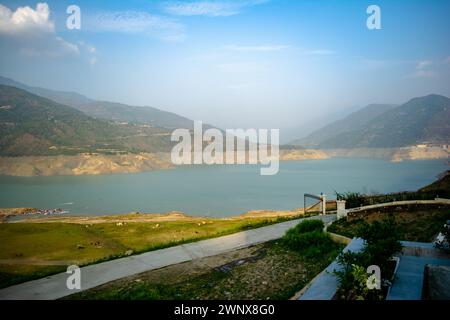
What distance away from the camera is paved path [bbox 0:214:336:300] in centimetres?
882

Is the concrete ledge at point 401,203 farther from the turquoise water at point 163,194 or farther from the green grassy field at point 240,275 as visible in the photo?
the turquoise water at point 163,194

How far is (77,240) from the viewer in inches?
844

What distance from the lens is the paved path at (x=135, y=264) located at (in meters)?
8.82

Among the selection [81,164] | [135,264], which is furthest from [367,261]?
[81,164]

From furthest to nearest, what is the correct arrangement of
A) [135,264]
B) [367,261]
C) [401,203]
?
[401,203] < [135,264] < [367,261]

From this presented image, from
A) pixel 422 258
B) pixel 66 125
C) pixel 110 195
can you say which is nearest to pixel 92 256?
pixel 422 258

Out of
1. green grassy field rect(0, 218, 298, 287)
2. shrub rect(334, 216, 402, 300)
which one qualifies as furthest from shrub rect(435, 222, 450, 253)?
green grassy field rect(0, 218, 298, 287)

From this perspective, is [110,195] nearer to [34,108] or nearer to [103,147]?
[103,147]

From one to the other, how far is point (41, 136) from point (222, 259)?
143247 mm

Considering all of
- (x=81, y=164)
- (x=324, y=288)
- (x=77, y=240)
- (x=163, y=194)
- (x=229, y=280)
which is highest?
(x=81, y=164)

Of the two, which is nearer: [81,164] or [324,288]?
[324,288]

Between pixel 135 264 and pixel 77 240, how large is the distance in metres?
12.6

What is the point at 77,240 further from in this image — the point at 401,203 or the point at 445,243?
the point at 445,243

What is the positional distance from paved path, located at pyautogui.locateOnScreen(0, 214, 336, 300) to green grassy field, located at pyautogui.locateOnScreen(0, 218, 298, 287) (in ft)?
3.49
